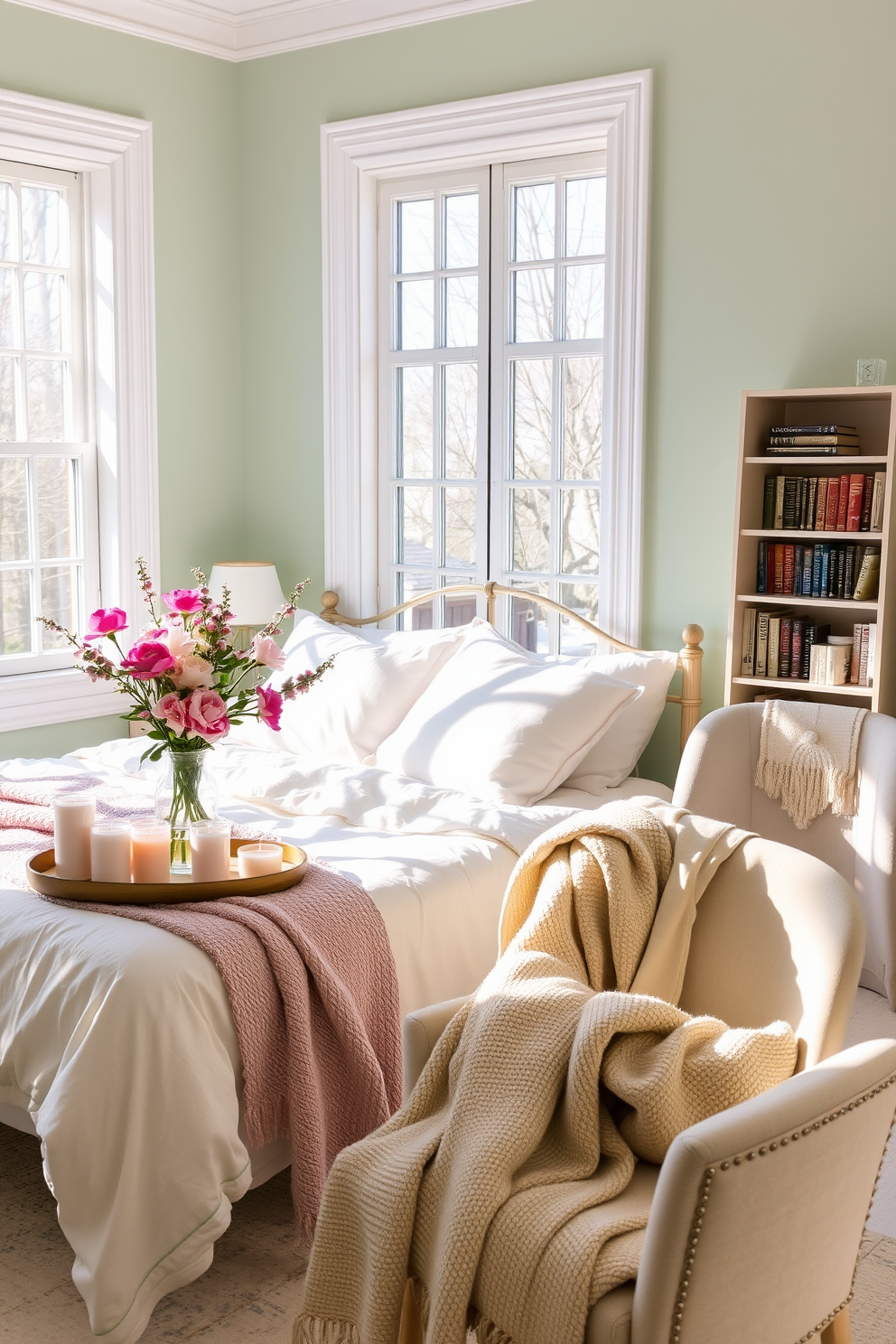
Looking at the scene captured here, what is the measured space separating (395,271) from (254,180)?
28.0 inches

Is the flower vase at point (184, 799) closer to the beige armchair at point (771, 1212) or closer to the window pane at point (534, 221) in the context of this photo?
the beige armchair at point (771, 1212)

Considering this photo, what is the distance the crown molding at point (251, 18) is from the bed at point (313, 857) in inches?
79.3

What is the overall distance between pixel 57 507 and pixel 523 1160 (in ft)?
11.7

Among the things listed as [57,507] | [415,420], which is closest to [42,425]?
[57,507]

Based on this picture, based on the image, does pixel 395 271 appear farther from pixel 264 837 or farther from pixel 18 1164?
pixel 18 1164

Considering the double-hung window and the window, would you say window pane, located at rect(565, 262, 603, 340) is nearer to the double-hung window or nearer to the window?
the double-hung window

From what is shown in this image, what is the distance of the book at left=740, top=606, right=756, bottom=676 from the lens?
3.80 meters

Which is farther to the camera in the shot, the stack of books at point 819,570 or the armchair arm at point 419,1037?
the stack of books at point 819,570

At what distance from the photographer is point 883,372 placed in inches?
141

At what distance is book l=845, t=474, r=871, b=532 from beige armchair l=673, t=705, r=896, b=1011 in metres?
0.54

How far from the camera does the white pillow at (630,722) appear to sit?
12.5 feet

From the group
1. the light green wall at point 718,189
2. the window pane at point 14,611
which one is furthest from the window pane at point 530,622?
the window pane at point 14,611

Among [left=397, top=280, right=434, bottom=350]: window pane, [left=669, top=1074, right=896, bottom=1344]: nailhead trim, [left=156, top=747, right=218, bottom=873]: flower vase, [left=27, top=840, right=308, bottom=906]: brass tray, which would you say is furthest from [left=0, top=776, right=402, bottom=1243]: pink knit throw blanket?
[left=397, top=280, right=434, bottom=350]: window pane

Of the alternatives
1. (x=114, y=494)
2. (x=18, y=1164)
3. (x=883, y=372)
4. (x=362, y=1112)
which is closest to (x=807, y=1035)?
(x=362, y=1112)
